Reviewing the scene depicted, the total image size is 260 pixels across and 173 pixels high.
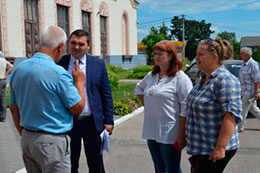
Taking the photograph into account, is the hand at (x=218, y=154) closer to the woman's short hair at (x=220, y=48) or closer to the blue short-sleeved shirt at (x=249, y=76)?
the woman's short hair at (x=220, y=48)

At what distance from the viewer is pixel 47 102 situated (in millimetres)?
2475

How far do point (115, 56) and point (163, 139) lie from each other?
83.5 feet

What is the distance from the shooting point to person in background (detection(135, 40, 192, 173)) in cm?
312

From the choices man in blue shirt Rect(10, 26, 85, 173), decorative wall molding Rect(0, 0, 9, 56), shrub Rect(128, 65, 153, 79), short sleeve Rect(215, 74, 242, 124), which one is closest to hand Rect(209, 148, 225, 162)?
short sleeve Rect(215, 74, 242, 124)

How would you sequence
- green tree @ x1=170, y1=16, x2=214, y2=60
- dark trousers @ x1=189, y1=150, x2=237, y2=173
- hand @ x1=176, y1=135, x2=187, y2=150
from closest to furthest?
dark trousers @ x1=189, y1=150, x2=237, y2=173
hand @ x1=176, y1=135, x2=187, y2=150
green tree @ x1=170, y1=16, x2=214, y2=60

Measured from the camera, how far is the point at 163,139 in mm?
3139

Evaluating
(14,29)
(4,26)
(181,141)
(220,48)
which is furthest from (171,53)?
(14,29)

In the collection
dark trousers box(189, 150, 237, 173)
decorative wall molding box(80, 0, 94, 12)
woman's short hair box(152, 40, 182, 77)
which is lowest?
dark trousers box(189, 150, 237, 173)

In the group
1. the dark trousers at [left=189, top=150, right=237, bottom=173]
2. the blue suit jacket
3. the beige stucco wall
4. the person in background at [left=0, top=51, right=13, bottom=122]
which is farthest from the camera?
the beige stucco wall

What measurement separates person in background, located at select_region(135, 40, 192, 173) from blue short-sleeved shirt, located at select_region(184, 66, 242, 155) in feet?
1.41

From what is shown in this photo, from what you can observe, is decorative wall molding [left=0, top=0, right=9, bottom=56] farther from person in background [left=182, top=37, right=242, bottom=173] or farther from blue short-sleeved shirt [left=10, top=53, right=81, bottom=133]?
person in background [left=182, top=37, right=242, bottom=173]

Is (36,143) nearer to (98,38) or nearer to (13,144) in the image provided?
(13,144)

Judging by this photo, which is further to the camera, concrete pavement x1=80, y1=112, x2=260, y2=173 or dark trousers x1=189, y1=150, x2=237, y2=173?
concrete pavement x1=80, y1=112, x2=260, y2=173

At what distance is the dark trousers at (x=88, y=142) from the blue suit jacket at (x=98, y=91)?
3.6 inches
